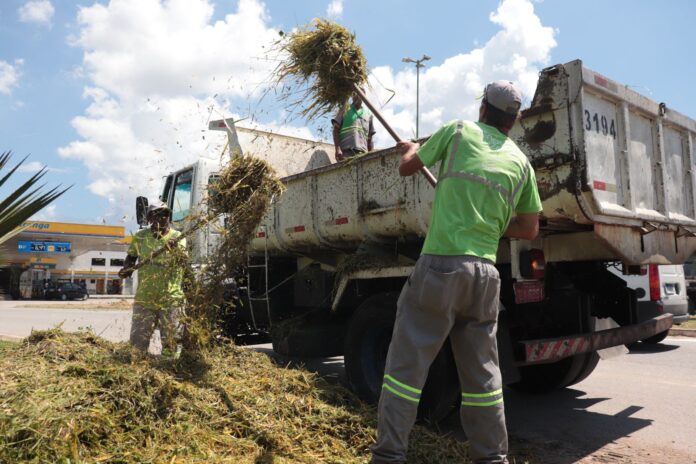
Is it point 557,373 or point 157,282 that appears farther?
point 557,373

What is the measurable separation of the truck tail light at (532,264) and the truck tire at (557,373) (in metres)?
1.40

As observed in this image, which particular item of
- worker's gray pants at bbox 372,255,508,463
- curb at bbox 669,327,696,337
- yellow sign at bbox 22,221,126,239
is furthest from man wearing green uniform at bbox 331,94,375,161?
yellow sign at bbox 22,221,126,239

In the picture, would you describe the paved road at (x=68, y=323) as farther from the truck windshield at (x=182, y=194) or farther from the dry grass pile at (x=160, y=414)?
the dry grass pile at (x=160, y=414)

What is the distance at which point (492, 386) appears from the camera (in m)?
2.75

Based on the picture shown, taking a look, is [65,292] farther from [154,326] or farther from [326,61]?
[326,61]

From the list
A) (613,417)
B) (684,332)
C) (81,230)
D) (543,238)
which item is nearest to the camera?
(543,238)

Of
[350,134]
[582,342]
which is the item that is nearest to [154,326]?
[350,134]

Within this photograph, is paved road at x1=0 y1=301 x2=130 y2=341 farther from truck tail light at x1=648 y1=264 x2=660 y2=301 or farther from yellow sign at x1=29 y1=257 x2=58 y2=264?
yellow sign at x1=29 y1=257 x2=58 y2=264

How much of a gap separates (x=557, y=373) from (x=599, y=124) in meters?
2.52

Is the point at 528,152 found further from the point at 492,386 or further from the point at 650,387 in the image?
the point at 650,387

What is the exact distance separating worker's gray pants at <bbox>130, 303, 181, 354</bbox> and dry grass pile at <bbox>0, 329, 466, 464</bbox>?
326mm

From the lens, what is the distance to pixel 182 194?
7.83 m

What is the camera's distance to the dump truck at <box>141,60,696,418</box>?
13.0 feet

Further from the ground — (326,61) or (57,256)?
(57,256)
